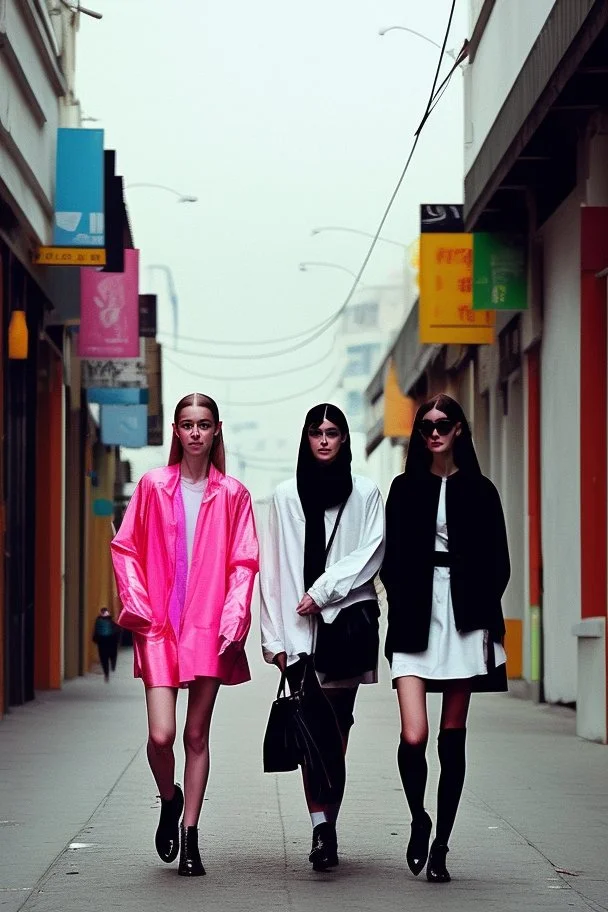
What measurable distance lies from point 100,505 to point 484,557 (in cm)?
3386

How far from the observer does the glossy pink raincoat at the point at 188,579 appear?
304 inches

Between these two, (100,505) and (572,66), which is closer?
(572,66)

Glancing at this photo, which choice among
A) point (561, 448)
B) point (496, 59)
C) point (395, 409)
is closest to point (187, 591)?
point (561, 448)

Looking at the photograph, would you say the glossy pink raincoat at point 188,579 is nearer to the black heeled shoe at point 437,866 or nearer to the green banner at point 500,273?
the black heeled shoe at point 437,866

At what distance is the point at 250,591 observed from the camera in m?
7.83

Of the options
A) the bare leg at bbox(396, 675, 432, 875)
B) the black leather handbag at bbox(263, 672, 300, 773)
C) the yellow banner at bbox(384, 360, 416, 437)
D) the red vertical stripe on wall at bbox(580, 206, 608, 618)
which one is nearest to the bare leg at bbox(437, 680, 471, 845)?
the bare leg at bbox(396, 675, 432, 875)

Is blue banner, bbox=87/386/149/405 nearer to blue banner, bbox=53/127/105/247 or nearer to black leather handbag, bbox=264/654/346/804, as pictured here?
blue banner, bbox=53/127/105/247

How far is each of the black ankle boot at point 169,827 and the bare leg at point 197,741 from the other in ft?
0.23

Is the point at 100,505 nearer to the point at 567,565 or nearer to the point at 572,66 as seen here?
the point at 567,565

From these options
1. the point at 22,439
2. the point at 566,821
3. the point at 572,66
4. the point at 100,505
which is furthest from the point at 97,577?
the point at 566,821

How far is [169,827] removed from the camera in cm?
791

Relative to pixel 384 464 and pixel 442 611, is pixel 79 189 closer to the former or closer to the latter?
pixel 442 611

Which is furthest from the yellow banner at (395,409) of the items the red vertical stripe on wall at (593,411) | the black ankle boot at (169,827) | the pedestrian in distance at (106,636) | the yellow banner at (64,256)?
the black ankle boot at (169,827)

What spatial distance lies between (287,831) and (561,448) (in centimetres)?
1149
